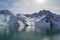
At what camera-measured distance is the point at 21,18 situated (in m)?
189

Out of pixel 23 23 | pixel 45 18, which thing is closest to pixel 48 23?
pixel 45 18

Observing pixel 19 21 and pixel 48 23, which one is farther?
pixel 48 23

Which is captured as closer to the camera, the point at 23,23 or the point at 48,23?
A: the point at 23,23

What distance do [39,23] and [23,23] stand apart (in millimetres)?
21707

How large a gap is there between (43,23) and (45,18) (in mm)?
12123

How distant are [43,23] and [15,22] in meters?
39.1

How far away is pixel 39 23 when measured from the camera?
18475 centimetres

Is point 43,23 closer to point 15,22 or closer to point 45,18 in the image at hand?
point 45,18

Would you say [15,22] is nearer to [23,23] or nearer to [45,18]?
[23,23]

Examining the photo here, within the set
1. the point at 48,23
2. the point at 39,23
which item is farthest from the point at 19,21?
the point at 48,23

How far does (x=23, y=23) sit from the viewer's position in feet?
600

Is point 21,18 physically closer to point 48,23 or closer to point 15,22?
point 15,22

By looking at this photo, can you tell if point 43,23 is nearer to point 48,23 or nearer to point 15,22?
point 48,23

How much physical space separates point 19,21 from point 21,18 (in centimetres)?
577
